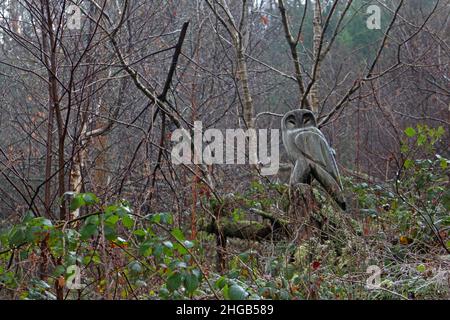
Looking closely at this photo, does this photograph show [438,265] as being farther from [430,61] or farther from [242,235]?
[430,61]

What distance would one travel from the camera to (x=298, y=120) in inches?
253

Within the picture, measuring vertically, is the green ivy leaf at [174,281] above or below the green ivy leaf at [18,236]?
below

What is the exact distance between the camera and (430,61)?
1455cm

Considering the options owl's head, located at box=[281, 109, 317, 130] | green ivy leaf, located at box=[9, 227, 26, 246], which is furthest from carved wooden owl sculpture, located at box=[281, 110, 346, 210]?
green ivy leaf, located at box=[9, 227, 26, 246]

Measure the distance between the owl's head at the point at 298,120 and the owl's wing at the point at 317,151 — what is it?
0.44ft

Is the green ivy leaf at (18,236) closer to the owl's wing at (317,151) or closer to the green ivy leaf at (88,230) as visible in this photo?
the green ivy leaf at (88,230)

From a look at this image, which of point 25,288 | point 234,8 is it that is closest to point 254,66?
point 234,8

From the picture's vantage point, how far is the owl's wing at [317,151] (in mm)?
6285

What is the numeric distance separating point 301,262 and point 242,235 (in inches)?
73.7

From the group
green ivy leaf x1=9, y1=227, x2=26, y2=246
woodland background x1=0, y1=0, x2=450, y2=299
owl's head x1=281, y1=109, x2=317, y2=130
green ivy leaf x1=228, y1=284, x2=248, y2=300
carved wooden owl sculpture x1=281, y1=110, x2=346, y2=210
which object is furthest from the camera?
owl's head x1=281, y1=109, x2=317, y2=130

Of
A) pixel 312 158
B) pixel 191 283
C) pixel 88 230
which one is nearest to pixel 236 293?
pixel 191 283

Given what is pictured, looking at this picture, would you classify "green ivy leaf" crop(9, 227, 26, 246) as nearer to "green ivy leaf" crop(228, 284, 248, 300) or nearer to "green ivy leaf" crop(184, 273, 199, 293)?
"green ivy leaf" crop(184, 273, 199, 293)

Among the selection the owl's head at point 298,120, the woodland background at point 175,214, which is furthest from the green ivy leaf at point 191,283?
the owl's head at point 298,120

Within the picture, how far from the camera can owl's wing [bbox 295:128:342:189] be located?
6.29 meters
